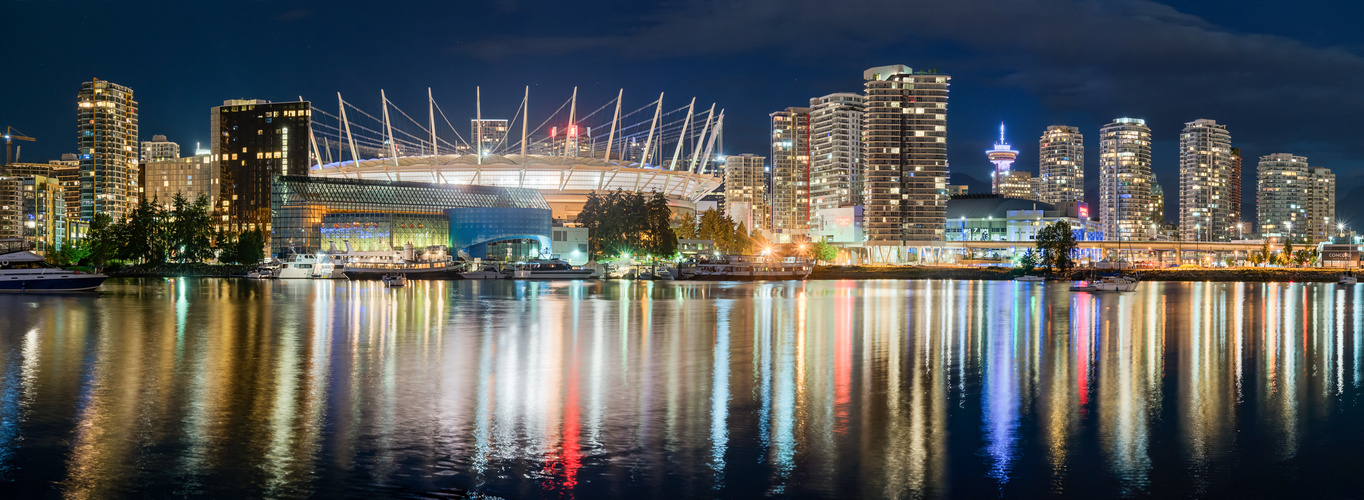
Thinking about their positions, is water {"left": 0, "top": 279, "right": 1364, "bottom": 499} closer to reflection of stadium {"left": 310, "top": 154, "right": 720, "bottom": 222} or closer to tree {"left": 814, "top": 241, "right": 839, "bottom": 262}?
reflection of stadium {"left": 310, "top": 154, "right": 720, "bottom": 222}

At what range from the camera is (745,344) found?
33.7m

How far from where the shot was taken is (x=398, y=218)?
152500 mm

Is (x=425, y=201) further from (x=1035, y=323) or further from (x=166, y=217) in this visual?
(x=1035, y=323)

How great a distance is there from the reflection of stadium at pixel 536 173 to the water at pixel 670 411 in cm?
13592

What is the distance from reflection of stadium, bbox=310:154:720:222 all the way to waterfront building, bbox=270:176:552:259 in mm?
17003

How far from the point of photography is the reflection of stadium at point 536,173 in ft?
577

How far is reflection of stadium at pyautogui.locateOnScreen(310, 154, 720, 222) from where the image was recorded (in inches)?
6929

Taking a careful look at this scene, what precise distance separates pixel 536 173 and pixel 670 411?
161169mm

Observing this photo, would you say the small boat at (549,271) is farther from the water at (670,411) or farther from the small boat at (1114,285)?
the water at (670,411)

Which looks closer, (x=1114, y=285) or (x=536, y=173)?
(x=1114, y=285)

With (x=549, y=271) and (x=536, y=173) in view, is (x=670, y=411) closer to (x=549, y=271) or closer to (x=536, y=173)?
(x=549, y=271)

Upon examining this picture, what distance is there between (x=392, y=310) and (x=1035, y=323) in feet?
107

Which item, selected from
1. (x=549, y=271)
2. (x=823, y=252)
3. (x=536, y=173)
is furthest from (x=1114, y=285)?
(x=536, y=173)

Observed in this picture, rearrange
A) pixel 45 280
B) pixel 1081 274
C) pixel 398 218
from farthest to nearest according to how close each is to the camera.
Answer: pixel 398 218 → pixel 1081 274 → pixel 45 280
